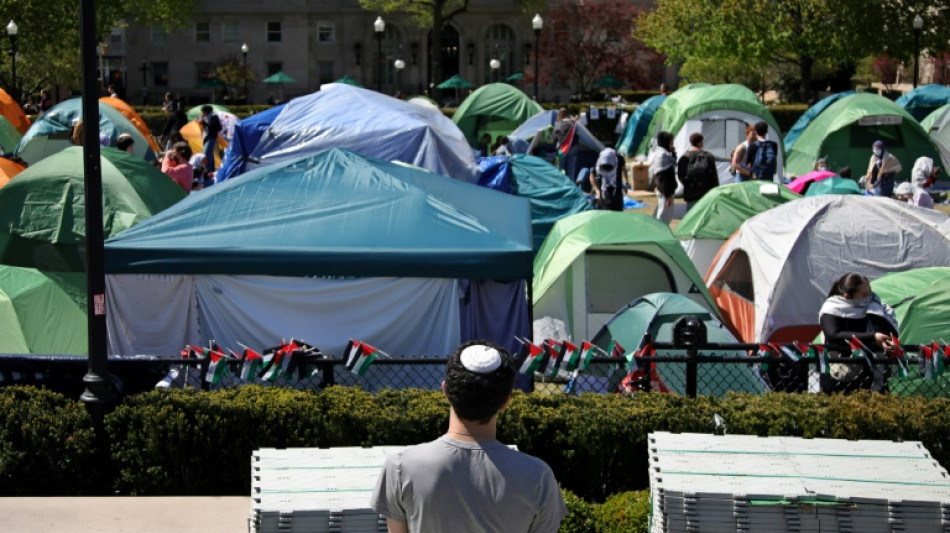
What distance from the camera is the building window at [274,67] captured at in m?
63.0

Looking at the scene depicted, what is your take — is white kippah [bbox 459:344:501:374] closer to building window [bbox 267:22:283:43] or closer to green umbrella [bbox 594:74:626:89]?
green umbrella [bbox 594:74:626:89]

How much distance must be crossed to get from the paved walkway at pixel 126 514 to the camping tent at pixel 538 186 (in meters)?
10.1

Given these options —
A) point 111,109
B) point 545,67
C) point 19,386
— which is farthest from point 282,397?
point 545,67

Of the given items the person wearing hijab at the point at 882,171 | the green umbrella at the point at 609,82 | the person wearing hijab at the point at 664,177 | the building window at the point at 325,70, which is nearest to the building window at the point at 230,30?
the building window at the point at 325,70

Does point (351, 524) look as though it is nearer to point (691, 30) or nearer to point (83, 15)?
point (83, 15)

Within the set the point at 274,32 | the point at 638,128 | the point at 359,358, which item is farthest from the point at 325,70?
the point at 359,358

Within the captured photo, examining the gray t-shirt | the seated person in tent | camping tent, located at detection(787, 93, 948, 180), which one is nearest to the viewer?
the gray t-shirt

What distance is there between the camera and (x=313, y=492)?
553 centimetres

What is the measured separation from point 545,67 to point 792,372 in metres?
49.4

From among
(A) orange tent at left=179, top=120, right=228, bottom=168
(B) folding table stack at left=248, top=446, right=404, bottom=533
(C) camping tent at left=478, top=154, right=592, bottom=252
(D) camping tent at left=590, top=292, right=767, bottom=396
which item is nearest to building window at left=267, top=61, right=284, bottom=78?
(A) orange tent at left=179, top=120, right=228, bottom=168

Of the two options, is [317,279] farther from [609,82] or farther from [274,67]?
[274,67]

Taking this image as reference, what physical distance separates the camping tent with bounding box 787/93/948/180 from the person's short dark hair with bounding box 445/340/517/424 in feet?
74.8

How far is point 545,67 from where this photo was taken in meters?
57.7

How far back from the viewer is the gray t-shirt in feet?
13.7
